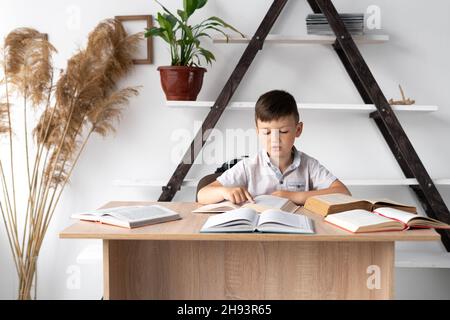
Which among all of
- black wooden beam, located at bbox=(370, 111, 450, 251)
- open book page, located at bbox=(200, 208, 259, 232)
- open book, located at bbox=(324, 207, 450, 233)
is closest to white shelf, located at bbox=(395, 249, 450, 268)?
black wooden beam, located at bbox=(370, 111, 450, 251)

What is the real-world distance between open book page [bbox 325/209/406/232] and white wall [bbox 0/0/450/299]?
159 cm

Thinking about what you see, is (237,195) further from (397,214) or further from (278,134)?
(397,214)

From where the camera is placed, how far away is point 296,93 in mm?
3139

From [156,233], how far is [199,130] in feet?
4.87

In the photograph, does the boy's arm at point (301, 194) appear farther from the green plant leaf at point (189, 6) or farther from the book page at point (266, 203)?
the green plant leaf at point (189, 6)

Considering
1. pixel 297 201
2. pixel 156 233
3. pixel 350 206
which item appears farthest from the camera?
pixel 297 201

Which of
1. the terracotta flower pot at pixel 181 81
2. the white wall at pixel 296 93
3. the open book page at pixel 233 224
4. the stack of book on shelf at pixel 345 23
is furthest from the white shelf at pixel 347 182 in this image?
the open book page at pixel 233 224

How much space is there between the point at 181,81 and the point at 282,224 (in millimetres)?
1574

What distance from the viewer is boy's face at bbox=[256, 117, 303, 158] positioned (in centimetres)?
210

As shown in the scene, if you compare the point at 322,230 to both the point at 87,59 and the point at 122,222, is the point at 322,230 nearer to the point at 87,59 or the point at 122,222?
the point at 122,222

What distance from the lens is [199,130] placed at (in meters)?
2.89

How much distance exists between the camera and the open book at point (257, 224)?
4.79 feet
